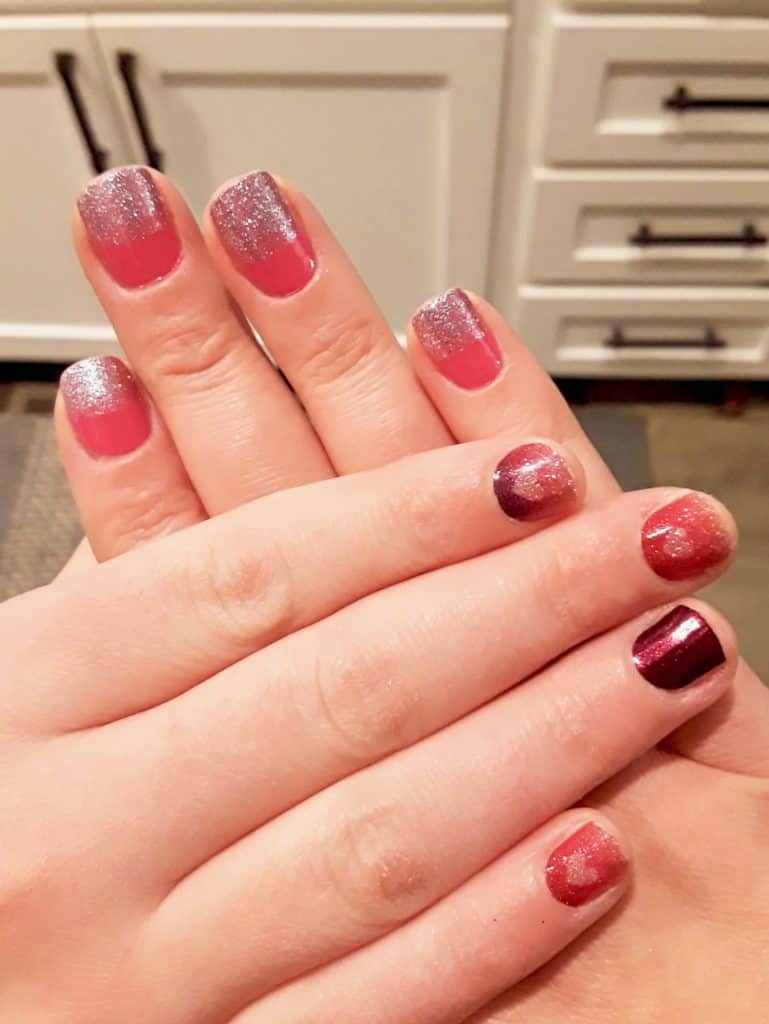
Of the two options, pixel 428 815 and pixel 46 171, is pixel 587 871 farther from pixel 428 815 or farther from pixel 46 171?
pixel 46 171

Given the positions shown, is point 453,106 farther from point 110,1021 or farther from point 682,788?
point 110,1021

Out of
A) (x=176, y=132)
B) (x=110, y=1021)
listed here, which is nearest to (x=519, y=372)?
(x=110, y=1021)

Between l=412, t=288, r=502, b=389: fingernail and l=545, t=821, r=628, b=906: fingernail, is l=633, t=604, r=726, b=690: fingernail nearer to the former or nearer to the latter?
l=545, t=821, r=628, b=906: fingernail

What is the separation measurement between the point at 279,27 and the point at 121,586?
0.83 metres

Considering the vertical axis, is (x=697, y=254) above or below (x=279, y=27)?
below

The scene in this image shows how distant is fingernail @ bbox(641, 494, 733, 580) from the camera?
491 millimetres

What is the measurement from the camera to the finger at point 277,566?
0.52m

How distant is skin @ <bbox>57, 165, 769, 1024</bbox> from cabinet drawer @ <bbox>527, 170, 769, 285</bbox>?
726mm

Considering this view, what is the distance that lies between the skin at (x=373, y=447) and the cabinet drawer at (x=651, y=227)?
726 mm

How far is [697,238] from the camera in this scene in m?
1.30

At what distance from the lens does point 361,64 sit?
1.08 m

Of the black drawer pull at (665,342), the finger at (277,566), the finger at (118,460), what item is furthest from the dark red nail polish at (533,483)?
the black drawer pull at (665,342)

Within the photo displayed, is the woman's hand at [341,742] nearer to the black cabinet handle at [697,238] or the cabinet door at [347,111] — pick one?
the cabinet door at [347,111]

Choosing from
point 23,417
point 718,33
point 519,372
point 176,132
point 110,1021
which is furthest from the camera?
point 23,417
